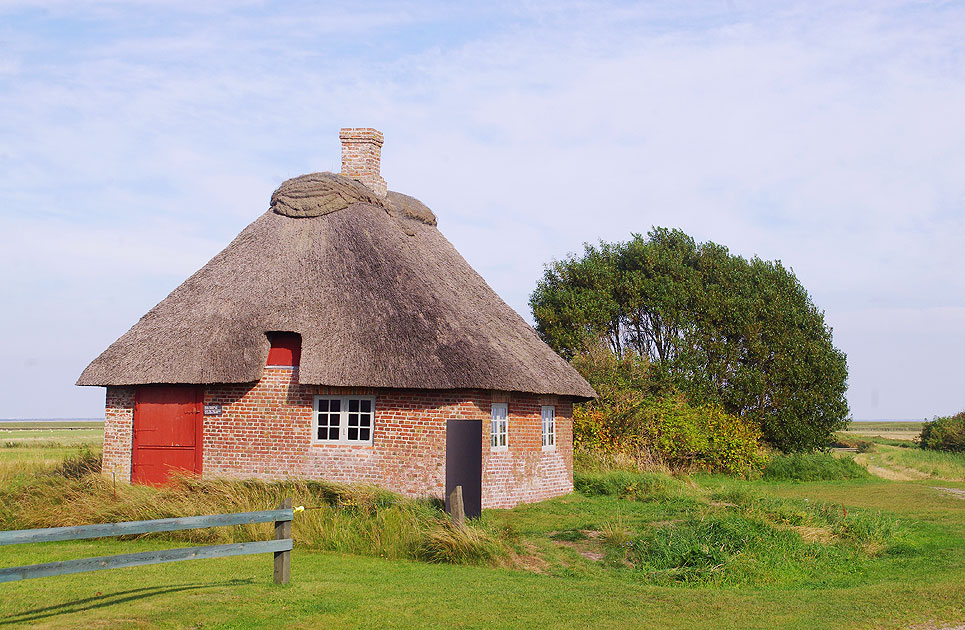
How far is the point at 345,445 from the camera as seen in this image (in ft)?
55.6

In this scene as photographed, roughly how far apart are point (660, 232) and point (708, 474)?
10.5m

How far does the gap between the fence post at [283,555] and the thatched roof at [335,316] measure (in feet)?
23.5

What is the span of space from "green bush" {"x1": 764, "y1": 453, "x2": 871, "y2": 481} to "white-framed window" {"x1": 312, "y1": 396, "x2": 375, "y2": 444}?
14.9 metres

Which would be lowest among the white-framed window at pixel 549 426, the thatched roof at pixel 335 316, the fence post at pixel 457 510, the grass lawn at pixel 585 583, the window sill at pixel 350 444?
Result: the grass lawn at pixel 585 583

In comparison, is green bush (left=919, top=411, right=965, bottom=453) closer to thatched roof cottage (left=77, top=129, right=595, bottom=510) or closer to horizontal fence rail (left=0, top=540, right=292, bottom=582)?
thatched roof cottage (left=77, top=129, right=595, bottom=510)

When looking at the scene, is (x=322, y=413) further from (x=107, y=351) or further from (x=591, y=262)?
(x=591, y=262)

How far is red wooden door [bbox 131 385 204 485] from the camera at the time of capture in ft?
57.5

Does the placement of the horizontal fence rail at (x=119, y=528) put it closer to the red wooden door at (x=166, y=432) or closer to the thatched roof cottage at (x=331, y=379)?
the thatched roof cottage at (x=331, y=379)

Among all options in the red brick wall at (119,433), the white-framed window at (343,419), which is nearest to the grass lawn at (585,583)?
the white-framed window at (343,419)

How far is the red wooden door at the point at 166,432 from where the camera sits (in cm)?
1752

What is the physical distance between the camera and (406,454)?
1661 centimetres

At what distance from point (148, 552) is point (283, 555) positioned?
6.08ft

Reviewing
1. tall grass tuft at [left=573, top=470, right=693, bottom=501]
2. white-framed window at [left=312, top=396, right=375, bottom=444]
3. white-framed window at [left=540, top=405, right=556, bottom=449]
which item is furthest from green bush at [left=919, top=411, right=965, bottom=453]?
white-framed window at [left=312, top=396, right=375, bottom=444]

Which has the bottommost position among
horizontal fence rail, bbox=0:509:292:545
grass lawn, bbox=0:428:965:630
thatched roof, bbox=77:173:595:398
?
grass lawn, bbox=0:428:965:630
